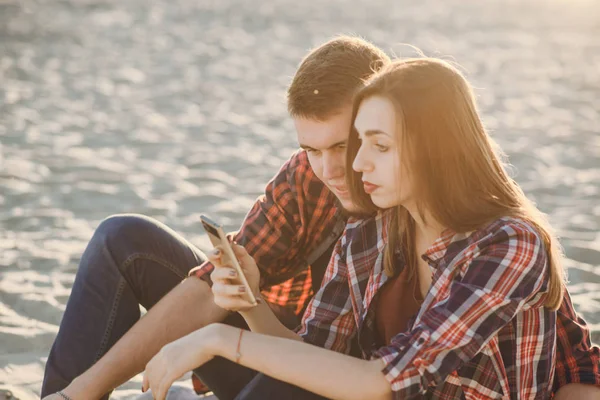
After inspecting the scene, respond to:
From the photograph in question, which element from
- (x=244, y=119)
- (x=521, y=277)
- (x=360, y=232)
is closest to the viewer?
(x=521, y=277)

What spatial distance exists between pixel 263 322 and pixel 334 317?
0.24m

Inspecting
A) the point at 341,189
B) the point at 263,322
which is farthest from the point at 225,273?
the point at 341,189

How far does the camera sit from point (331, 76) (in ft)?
10.0

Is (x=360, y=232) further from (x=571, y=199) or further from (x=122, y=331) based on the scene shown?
(x=571, y=199)

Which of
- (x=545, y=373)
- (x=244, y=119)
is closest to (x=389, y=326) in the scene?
(x=545, y=373)

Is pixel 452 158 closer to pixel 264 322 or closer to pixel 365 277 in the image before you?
pixel 365 277

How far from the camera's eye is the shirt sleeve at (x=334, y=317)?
2889 millimetres

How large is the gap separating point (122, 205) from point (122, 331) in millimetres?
3068

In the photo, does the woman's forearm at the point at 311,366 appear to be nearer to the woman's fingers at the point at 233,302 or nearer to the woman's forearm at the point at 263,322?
the woman's fingers at the point at 233,302

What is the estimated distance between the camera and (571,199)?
650 cm

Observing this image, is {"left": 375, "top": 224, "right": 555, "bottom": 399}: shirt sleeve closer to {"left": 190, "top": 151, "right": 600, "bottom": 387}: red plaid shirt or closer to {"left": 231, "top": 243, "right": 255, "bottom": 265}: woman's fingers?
{"left": 231, "top": 243, "right": 255, "bottom": 265}: woman's fingers

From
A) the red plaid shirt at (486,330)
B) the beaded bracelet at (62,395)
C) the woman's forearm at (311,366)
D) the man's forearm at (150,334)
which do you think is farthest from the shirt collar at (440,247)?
the beaded bracelet at (62,395)

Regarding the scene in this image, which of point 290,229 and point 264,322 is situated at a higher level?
point 290,229

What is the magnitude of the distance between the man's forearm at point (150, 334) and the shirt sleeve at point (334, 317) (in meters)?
0.48
